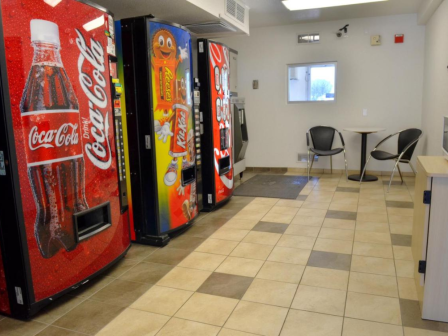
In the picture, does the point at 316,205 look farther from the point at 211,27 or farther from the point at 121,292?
the point at 121,292

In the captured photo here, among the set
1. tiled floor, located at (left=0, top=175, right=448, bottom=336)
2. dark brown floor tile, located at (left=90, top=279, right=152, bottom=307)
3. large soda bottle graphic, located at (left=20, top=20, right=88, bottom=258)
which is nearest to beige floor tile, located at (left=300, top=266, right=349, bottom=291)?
tiled floor, located at (left=0, top=175, right=448, bottom=336)

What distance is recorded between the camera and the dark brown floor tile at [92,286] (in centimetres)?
273

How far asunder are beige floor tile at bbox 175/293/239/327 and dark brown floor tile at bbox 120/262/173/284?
1.46 ft

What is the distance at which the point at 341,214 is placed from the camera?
450cm

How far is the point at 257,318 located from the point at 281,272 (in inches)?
27.6

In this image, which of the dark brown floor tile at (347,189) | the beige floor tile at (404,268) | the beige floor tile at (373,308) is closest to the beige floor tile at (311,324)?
the beige floor tile at (373,308)

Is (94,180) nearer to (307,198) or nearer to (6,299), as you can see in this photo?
(6,299)

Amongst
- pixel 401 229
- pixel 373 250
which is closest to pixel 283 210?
pixel 401 229

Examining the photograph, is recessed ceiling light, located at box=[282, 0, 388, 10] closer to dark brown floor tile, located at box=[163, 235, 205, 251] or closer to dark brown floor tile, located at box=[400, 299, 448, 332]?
dark brown floor tile, located at box=[163, 235, 205, 251]

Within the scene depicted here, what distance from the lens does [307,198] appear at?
5.31 meters

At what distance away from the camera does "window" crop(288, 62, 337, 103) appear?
691 cm

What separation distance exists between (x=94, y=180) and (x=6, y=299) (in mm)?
943

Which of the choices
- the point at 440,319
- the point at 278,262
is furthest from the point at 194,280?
the point at 440,319

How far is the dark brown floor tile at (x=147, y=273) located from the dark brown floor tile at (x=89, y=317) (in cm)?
40
